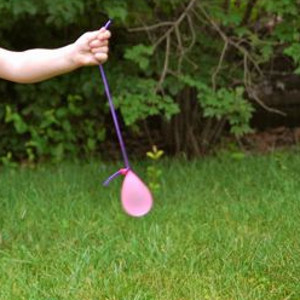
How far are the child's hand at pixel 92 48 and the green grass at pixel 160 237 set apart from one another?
0.83m

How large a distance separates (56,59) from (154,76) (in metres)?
2.80

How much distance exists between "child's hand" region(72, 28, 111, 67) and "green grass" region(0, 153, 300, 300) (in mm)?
831

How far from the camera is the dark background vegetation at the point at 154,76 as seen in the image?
4.78 metres

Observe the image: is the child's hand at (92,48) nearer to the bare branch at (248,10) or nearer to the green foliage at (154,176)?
the green foliage at (154,176)

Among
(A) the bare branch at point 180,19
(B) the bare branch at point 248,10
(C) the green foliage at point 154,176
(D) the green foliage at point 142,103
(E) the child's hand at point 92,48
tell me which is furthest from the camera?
(B) the bare branch at point 248,10

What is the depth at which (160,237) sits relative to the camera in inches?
133

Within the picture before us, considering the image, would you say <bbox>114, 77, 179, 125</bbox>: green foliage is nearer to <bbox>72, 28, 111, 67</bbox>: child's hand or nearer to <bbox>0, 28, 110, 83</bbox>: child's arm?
<bbox>0, 28, 110, 83</bbox>: child's arm

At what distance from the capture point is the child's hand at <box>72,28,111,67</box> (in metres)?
2.50

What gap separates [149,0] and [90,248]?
2.35 meters

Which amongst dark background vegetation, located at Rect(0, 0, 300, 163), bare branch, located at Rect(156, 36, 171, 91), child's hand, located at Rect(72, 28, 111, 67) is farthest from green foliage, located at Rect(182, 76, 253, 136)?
child's hand, located at Rect(72, 28, 111, 67)

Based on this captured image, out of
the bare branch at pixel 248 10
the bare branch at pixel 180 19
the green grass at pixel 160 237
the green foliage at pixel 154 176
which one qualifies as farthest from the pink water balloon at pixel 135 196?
the bare branch at pixel 248 10

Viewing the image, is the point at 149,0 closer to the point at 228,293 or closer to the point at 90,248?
the point at 90,248

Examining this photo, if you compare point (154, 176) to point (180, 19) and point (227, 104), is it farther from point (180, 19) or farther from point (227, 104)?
point (180, 19)

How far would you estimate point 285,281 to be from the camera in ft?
9.25
